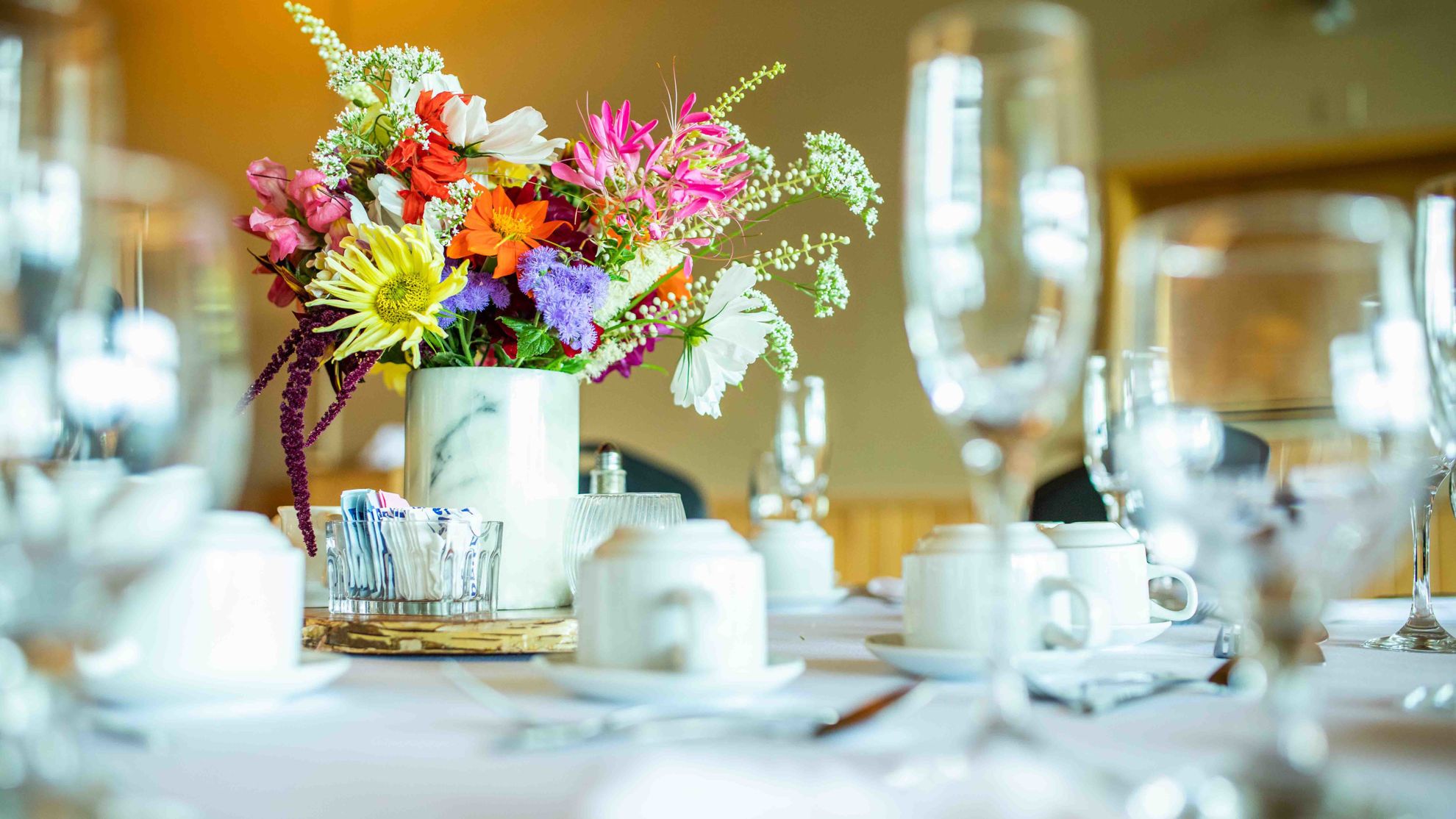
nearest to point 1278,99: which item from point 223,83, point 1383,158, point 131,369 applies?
point 1383,158

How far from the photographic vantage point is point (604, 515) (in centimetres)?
98

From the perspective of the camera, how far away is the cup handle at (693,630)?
2.05 feet

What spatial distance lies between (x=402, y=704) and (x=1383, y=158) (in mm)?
3672

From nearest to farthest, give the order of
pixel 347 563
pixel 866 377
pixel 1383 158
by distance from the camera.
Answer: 1. pixel 347 563
2. pixel 1383 158
3. pixel 866 377

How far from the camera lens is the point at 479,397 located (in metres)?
1.02

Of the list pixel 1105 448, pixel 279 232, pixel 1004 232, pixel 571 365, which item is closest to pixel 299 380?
pixel 279 232

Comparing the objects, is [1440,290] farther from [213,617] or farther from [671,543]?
[213,617]

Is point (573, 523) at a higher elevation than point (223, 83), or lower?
lower

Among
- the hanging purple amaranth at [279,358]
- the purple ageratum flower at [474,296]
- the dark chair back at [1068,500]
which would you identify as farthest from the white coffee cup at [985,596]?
the dark chair back at [1068,500]

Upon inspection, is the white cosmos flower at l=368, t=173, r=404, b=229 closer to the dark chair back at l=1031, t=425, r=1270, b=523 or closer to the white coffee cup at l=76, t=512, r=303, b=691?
the white coffee cup at l=76, t=512, r=303, b=691

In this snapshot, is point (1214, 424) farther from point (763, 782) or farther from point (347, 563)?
point (347, 563)

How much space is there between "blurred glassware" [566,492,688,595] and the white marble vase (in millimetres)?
35

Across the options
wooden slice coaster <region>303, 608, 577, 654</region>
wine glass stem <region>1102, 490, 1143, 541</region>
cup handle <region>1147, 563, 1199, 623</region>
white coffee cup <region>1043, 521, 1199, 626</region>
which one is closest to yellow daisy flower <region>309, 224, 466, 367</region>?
wooden slice coaster <region>303, 608, 577, 654</region>

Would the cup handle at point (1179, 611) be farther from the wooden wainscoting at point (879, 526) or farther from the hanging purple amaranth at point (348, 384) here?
the wooden wainscoting at point (879, 526)
